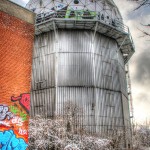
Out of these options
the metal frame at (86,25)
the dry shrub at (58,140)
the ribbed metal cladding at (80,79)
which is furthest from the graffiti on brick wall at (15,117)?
the metal frame at (86,25)

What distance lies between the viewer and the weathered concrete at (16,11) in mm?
10586

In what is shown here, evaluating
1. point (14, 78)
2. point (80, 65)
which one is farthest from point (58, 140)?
point (80, 65)

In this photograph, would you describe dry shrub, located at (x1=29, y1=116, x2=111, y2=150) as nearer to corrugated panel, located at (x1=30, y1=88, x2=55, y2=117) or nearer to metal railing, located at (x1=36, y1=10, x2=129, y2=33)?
corrugated panel, located at (x1=30, y1=88, x2=55, y2=117)

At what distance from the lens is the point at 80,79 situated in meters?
21.1

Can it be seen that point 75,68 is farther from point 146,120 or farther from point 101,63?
point 146,120

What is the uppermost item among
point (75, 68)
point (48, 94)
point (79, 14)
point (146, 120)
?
point (79, 14)

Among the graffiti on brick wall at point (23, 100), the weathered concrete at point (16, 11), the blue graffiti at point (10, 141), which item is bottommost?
the blue graffiti at point (10, 141)

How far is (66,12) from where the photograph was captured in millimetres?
22984

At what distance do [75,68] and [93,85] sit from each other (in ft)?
7.48

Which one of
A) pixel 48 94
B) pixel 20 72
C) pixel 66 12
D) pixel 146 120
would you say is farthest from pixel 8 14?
pixel 146 120

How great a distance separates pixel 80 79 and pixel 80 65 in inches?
54.0

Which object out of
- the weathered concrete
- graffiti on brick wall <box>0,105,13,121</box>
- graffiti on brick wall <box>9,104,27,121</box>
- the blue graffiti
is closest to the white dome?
the weathered concrete

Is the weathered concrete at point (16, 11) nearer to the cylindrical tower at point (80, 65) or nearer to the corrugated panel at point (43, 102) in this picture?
the cylindrical tower at point (80, 65)

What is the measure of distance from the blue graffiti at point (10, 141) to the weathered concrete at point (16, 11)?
5429 mm
